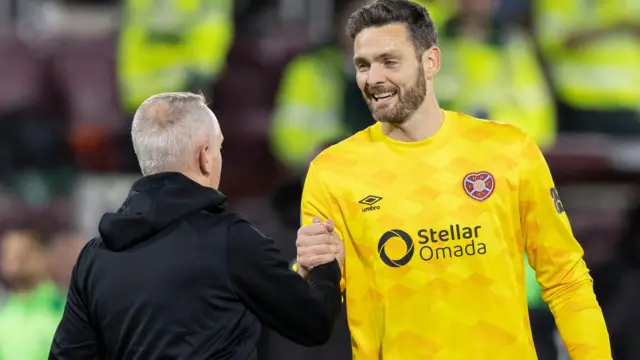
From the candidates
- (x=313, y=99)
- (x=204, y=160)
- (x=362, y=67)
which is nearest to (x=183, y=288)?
(x=204, y=160)

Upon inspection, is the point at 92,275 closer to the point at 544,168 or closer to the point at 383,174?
the point at 383,174

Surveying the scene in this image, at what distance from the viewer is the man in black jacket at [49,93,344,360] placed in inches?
118

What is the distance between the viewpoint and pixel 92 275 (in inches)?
122

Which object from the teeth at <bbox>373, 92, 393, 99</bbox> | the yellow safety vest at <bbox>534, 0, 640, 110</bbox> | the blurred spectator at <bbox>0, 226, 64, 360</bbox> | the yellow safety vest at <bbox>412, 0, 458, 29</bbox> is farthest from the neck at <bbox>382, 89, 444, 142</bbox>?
the yellow safety vest at <bbox>534, 0, 640, 110</bbox>

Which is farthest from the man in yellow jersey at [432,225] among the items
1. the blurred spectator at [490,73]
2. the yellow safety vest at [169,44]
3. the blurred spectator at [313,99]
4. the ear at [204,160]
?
the yellow safety vest at [169,44]

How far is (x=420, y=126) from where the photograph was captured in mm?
3438

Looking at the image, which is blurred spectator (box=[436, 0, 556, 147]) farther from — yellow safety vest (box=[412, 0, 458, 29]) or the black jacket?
the black jacket

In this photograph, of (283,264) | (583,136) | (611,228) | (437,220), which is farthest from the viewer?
(583,136)

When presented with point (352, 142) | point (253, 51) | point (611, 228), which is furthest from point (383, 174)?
point (253, 51)

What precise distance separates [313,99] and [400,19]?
125 inches

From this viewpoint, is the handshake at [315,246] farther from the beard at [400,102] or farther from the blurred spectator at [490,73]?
the blurred spectator at [490,73]

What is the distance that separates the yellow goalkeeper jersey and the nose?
0.21m

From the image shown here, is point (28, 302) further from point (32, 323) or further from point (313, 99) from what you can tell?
point (313, 99)

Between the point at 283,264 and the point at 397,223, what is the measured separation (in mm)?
425
